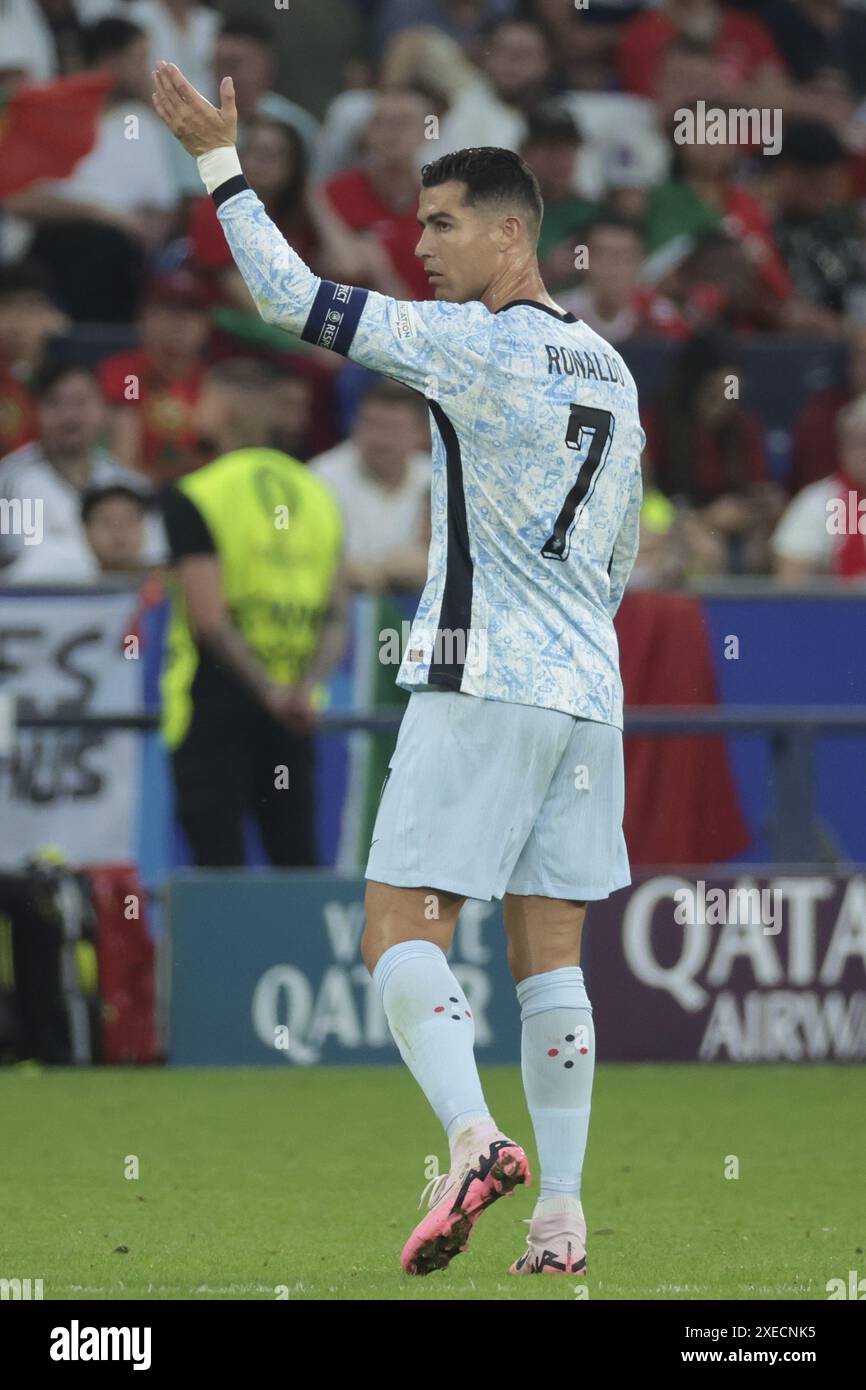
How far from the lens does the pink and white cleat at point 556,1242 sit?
533 cm

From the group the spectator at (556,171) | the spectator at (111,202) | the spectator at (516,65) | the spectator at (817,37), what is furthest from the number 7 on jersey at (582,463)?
the spectator at (817,37)

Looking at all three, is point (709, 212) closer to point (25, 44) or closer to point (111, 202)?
point (111, 202)

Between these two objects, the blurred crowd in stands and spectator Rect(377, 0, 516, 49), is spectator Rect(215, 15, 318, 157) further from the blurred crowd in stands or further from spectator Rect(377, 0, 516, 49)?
spectator Rect(377, 0, 516, 49)

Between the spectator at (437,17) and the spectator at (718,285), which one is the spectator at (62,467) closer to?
the spectator at (718,285)

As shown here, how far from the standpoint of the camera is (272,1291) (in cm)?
504

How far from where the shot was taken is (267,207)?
13.0 meters

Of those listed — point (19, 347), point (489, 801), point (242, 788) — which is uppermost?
point (19, 347)

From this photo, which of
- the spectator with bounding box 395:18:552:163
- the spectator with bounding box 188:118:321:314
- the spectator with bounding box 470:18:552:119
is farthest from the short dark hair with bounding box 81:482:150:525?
the spectator with bounding box 470:18:552:119

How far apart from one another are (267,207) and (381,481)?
2.22 metres

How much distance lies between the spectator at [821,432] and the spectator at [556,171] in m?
1.66

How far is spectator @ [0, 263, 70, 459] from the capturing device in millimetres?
12055

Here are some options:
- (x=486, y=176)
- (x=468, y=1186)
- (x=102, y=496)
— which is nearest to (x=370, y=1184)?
(x=468, y=1186)

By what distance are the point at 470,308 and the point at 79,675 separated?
5.41 m
